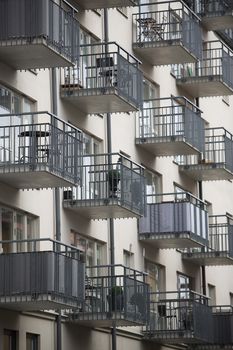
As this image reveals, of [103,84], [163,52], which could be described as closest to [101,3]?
[103,84]

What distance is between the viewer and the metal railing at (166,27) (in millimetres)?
42562

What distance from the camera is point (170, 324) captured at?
41.4m

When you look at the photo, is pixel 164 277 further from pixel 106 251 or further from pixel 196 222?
pixel 106 251

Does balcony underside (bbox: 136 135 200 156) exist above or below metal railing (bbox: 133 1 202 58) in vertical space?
below

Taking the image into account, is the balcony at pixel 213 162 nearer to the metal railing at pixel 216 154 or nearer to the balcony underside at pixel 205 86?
the metal railing at pixel 216 154

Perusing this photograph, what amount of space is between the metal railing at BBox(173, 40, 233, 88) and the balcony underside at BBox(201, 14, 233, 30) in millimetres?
592

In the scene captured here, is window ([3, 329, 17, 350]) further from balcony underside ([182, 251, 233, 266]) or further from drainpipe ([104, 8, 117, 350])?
balcony underside ([182, 251, 233, 266])

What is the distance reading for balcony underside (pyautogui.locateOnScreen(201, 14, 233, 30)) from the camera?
49.1m

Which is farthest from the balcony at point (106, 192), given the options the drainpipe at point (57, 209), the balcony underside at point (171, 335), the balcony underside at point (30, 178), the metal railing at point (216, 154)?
the metal railing at point (216, 154)

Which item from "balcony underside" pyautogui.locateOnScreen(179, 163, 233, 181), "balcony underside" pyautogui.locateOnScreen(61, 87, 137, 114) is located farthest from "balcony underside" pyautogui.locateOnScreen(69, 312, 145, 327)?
"balcony underside" pyautogui.locateOnScreen(179, 163, 233, 181)

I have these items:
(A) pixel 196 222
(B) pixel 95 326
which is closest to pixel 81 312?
(B) pixel 95 326

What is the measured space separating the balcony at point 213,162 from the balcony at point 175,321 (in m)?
5.18

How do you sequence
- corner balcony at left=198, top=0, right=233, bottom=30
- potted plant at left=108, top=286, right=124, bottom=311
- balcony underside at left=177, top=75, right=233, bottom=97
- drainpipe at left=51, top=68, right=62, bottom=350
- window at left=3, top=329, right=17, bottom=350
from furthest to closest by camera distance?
1. corner balcony at left=198, top=0, right=233, bottom=30
2. balcony underside at left=177, top=75, right=233, bottom=97
3. potted plant at left=108, top=286, right=124, bottom=311
4. drainpipe at left=51, top=68, right=62, bottom=350
5. window at left=3, top=329, right=17, bottom=350

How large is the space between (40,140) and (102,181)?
450cm
